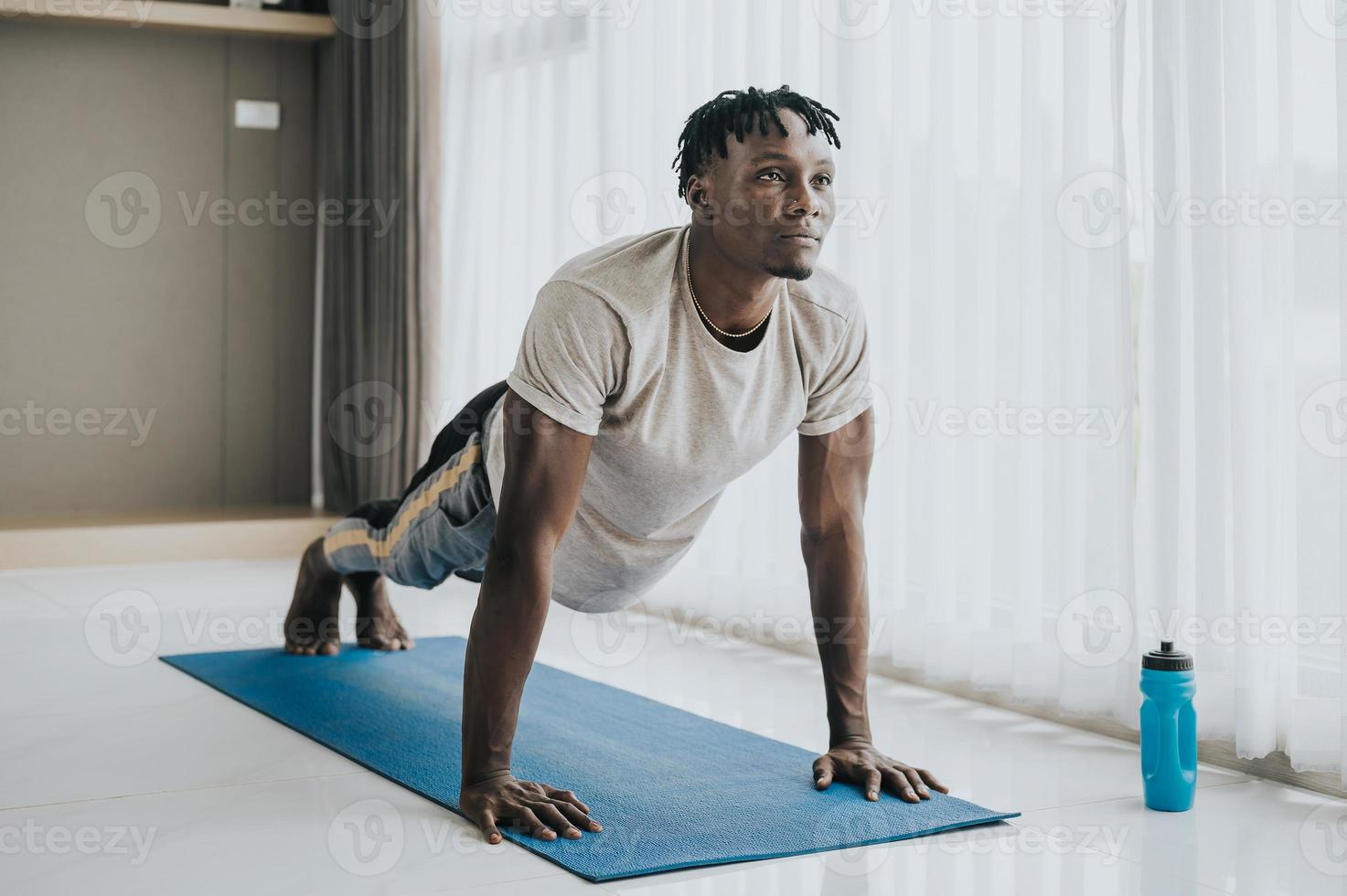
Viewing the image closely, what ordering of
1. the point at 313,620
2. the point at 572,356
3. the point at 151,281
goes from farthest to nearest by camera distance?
the point at 151,281 → the point at 313,620 → the point at 572,356

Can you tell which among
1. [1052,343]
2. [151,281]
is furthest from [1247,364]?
[151,281]

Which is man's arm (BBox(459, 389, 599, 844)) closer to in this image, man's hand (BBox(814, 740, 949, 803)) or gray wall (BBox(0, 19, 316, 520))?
man's hand (BBox(814, 740, 949, 803))

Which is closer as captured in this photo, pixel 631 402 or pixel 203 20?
pixel 631 402

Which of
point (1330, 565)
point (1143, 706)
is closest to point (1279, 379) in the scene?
point (1330, 565)

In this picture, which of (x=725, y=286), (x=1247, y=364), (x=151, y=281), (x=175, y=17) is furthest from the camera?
(x=151, y=281)

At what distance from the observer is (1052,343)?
2.67 meters

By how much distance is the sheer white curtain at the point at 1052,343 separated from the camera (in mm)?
2229

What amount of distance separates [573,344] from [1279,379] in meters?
1.15

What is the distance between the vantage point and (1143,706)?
2021 mm

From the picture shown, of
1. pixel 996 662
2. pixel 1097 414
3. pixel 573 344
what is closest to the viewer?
pixel 573 344

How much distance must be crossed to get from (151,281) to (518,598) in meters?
4.36

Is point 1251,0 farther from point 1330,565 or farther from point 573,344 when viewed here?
point 573,344

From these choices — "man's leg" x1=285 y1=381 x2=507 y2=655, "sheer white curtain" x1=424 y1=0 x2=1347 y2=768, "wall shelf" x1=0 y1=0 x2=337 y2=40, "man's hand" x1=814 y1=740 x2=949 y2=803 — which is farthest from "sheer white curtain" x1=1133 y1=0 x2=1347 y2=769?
"wall shelf" x1=0 y1=0 x2=337 y2=40

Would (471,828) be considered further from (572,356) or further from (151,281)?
(151,281)
